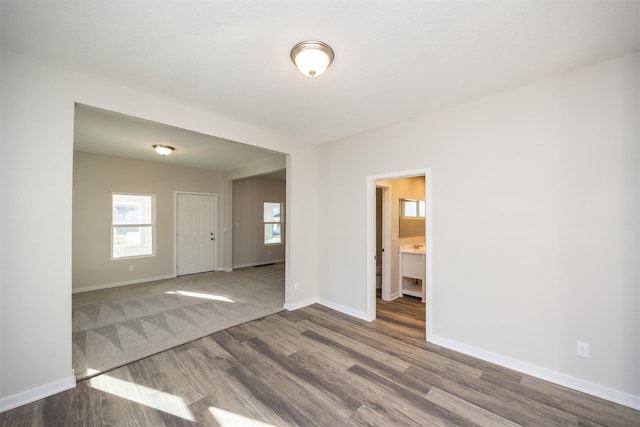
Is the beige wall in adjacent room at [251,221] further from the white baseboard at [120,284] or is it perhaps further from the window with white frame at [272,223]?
the white baseboard at [120,284]

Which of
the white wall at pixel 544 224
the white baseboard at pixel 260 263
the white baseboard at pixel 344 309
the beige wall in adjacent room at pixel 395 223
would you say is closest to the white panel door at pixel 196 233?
the white baseboard at pixel 260 263

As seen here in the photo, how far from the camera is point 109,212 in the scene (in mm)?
5223

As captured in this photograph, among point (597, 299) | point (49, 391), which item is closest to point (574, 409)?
point (597, 299)

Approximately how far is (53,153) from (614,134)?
4479 mm

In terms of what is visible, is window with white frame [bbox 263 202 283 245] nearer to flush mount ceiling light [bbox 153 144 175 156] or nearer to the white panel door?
the white panel door

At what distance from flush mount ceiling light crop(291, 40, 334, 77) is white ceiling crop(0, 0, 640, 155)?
5cm

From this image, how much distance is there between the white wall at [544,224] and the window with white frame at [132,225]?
5.60 meters

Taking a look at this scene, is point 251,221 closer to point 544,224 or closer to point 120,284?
point 120,284

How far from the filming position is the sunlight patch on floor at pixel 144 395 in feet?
6.29

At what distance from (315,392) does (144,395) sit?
4.53 ft

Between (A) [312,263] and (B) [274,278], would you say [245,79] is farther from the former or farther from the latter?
(B) [274,278]

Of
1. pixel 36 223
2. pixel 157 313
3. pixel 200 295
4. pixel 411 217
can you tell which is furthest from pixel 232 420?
pixel 411 217

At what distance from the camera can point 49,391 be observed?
2061mm

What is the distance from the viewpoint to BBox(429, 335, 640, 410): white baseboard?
6.43 ft
